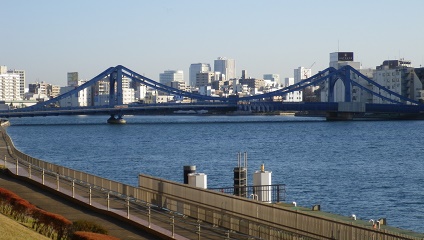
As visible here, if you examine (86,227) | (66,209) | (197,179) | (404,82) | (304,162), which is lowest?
(304,162)

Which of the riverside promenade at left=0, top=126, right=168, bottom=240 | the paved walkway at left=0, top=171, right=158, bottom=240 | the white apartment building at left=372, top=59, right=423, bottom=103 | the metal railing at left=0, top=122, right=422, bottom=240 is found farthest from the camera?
the white apartment building at left=372, top=59, right=423, bottom=103

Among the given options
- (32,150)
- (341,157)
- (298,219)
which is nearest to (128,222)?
(298,219)

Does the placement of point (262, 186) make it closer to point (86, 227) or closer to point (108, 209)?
point (108, 209)

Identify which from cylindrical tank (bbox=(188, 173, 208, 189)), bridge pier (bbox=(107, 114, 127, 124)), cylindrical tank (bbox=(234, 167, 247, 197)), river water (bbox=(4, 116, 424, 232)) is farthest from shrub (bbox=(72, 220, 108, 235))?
bridge pier (bbox=(107, 114, 127, 124))

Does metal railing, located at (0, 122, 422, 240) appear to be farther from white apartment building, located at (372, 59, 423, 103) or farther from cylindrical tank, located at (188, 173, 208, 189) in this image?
white apartment building, located at (372, 59, 423, 103)

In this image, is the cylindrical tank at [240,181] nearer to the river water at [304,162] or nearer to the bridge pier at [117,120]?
the river water at [304,162]

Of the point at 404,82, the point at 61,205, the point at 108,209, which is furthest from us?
the point at 404,82

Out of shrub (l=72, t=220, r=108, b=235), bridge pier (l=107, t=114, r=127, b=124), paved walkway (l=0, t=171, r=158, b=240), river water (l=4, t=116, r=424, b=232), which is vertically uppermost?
shrub (l=72, t=220, r=108, b=235)

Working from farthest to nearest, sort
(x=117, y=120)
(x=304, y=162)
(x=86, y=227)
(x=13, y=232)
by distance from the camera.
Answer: (x=117, y=120) → (x=304, y=162) → (x=86, y=227) → (x=13, y=232)

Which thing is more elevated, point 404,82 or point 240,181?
point 404,82

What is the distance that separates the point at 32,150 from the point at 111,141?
17996 millimetres

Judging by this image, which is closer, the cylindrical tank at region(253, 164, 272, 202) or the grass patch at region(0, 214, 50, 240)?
the grass patch at region(0, 214, 50, 240)

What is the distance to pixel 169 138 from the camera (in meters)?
112

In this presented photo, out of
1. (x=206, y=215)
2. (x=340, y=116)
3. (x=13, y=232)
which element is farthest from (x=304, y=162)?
(x=340, y=116)
